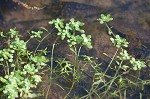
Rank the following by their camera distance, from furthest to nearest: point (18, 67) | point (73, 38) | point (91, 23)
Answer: point (91, 23) → point (73, 38) → point (18, 67)

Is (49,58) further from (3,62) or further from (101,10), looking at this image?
(101,10)

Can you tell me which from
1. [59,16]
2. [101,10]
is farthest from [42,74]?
[101,10]

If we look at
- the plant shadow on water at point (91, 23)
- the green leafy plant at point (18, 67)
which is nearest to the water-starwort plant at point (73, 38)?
the plant shadow on water at point (91, 23)

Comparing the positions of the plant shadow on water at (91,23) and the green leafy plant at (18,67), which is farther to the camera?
the plant shadow on water at (91,23)

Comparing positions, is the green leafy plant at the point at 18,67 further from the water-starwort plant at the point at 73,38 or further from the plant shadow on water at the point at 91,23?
the water-starwort plant at the point at 73,38

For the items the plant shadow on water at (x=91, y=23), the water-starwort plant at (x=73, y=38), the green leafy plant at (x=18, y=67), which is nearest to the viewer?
the green leafy plant at (x=18, y=67)

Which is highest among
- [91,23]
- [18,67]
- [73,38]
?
[91,23]

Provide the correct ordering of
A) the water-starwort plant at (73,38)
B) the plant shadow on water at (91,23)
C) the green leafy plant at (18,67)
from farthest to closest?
the plant shadow on water at (91,23), the water-starwort plant at (73,38), the green leafy plant at (18,67)

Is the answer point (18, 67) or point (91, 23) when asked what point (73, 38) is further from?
point (18, 67)

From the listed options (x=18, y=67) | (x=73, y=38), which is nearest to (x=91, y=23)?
(x=73, y=38)
